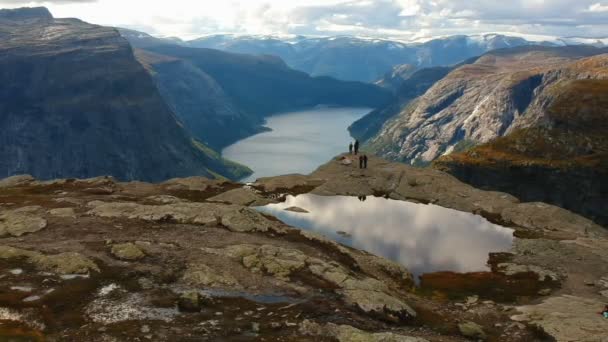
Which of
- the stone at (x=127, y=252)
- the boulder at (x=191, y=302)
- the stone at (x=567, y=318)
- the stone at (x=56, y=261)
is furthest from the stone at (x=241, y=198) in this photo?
the stone at (x=567, y=318)

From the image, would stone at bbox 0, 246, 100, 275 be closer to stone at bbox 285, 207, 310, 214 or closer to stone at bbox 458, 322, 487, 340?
stone at bbox 458, 322, 487, 340

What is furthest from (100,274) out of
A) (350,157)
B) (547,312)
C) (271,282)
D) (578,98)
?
(578,98)

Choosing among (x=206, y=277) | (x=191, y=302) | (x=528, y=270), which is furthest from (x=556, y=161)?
(x=191, y=302)

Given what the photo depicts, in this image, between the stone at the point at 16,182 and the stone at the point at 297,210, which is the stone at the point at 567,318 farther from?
the stone at the point at 16,182

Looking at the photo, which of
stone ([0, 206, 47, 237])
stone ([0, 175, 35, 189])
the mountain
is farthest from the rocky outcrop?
the mountain

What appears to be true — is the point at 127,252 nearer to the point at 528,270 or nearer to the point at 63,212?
the point at 63,212

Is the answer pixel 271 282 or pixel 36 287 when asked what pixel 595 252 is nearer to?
pixel 271 282
